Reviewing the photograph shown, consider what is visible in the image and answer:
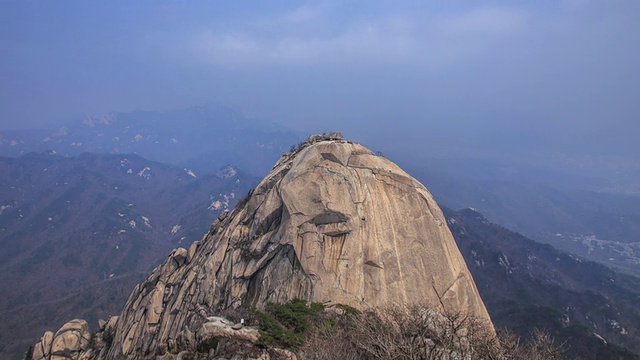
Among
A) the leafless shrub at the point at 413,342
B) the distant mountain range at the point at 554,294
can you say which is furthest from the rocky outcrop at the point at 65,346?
the distant mountain range at the point at 554,294

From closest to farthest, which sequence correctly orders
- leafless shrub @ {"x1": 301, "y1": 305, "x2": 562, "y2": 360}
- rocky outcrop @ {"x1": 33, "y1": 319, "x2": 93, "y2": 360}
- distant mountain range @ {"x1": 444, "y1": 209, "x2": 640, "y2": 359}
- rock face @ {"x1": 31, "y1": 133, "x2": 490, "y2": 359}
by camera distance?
leafless shrub @ {"x1": 301, "y1": 305, "x2": 562, "y2": 360} → rock face @ {"x1": 31, "y1": 133, "x2": 490, "y2": 359} → rocky outcrop @ {"x1": 33, "y1": 319, "x2": 93, "y2": 360} → distant mountain range @ {"x1": 444, "y1": 209, "x2": 640, "y2": 359}

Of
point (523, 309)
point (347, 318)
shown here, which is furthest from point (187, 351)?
point (523, 309)

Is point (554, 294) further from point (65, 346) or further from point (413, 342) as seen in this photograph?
point (65, 346)

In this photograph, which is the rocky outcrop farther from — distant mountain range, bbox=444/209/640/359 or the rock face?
distant mountain range, bbox=444/209/640/359

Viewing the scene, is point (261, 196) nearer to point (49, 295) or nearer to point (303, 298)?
point (303, 298)

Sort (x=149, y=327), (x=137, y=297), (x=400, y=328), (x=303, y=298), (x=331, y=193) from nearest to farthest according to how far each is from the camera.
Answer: (x=400, y=328) < (x=303, y=298) < (x=331, y=193) < (x=149, y=327) < (x=137, y=297)

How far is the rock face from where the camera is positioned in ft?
102

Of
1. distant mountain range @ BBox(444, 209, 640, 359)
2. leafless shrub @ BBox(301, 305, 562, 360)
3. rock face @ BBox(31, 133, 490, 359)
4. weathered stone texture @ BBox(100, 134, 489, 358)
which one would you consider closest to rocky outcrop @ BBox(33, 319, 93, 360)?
rock face @ BBox(31, 133, 490, 359)

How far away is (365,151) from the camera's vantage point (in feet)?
132

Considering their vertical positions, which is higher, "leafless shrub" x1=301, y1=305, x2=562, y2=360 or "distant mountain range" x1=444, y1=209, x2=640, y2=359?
"leafless shrub" x1=301, y1=305, x2=562, y2=360

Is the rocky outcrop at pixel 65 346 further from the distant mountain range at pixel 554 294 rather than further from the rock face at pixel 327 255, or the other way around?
the distant mountain range at pixel 554 294

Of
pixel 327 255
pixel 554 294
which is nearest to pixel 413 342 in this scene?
pixel 327 255

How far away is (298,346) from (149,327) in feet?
72.3

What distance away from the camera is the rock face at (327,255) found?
31234 mm
